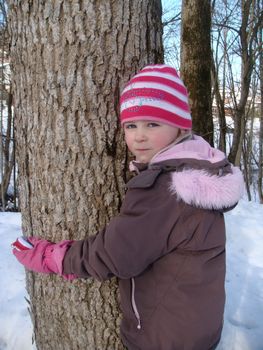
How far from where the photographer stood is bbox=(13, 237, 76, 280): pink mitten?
1.58 m

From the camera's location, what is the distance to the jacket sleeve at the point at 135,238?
1437mm

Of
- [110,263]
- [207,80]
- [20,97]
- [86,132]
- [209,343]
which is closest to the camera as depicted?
[110,263]

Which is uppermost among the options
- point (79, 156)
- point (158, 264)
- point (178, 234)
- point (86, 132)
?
point (86, 132)

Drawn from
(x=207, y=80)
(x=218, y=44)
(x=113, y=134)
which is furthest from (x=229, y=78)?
(x=113, y=134)

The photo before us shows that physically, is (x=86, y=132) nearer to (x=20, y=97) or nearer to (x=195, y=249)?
(x=20, y=97)

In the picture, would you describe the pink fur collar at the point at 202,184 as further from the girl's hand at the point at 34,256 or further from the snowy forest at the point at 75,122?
the girl's hand at the point at 34,256

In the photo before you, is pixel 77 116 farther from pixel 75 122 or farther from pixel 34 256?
pixel 34 256

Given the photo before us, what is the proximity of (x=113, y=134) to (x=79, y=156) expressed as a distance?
201mm

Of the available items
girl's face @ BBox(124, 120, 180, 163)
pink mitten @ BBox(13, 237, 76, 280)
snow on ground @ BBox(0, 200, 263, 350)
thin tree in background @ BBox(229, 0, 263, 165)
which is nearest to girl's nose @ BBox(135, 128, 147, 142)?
girl's face @ BBox(124, 120, 180, 163)

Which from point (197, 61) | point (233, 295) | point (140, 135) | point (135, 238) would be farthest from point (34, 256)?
point (197, 61)

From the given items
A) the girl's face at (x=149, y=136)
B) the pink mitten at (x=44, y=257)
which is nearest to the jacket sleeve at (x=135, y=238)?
the pink mitten at (x=44, y=257)

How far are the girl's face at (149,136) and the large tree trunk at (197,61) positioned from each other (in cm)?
363

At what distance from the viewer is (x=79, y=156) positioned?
182cm

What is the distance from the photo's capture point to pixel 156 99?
62.4 inches
